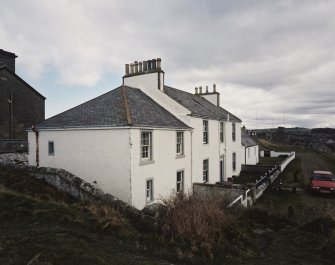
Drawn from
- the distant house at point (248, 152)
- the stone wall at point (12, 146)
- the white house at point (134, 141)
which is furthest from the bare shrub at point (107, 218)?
the distant house at point (248, 152)

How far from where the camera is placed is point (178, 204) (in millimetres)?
11180

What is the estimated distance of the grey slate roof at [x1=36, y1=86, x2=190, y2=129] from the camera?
624 inches

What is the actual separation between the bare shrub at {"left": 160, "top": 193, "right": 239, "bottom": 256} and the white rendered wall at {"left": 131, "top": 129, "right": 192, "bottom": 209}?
175 inches

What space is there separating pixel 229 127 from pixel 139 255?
2167cm

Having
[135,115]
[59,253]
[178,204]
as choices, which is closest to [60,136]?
[135,115]

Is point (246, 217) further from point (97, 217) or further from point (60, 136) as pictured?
point (60, 136)

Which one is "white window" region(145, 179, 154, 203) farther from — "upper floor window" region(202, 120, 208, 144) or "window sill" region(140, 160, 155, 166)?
"upper floor window" region(202, 120, 208, 144)

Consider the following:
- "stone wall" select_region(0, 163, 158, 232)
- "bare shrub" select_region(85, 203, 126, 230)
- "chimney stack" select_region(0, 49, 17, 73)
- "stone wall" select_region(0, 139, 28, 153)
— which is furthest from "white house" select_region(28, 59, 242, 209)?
"chimney stack" select_region(0, 49, 17, 73)

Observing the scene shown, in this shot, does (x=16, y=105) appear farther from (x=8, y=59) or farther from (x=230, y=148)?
(x=230, y=148)

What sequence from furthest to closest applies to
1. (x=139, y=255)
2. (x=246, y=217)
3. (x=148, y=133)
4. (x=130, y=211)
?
(x=148, y=133) < (x=246, y=217) < (x=130, y=211) < (x=139, y=255)

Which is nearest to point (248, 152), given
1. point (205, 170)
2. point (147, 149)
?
point (205, 170)

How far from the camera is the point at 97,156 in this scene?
52.2 ft

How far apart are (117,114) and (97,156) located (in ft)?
8.44

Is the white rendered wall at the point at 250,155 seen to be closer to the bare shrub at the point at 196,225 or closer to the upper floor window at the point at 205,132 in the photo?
the upper floor window at the point at 205,132
